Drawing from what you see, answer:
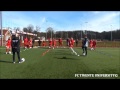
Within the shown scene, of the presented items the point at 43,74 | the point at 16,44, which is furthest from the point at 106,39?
the point at 43,74

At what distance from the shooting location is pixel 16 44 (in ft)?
50.0
